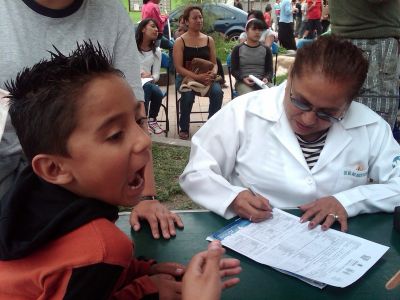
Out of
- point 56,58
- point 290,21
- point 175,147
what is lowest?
point 175,147

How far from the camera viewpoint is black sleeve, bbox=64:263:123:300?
2.90 ft

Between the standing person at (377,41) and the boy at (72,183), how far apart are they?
2.05 meters

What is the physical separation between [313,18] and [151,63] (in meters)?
8.92

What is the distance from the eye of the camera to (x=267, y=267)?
1.34 metres

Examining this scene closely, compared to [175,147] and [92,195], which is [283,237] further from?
[175,147]

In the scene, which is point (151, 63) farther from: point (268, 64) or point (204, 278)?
point (204, 278)

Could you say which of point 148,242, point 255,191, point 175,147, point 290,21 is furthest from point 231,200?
point 290,21

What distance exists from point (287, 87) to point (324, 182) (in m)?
0.42

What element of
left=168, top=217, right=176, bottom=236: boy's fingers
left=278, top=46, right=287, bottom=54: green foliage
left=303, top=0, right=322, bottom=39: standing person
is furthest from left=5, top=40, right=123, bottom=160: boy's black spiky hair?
left=303, top=0, right=322, bottom=39: standing person

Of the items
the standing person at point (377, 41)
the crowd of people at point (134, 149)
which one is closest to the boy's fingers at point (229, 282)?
the crowd of people at point (134, 149)

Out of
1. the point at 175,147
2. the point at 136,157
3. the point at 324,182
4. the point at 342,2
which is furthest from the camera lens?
the point at 175,147

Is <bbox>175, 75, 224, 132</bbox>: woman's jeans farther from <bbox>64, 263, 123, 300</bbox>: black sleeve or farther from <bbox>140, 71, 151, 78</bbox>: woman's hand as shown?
<bbox>64, 263, 123, 300</bbox>: black sleeve

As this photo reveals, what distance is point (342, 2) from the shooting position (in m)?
2.74

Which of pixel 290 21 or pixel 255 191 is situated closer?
pixel 255 191
